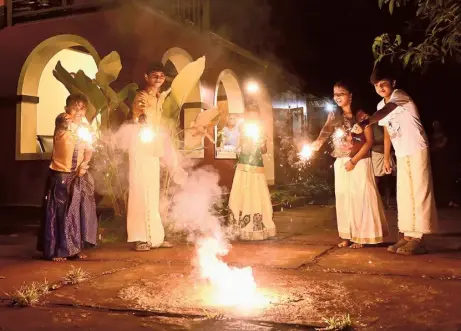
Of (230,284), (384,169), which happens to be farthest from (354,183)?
(230,284)

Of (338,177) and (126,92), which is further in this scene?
(126,92)

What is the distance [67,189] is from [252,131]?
8.40 feet

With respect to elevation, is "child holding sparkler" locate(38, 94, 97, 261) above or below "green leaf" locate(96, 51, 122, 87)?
below

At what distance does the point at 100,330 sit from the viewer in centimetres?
307

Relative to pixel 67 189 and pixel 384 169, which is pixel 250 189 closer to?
pixel 384 169

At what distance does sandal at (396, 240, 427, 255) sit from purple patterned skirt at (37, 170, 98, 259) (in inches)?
141

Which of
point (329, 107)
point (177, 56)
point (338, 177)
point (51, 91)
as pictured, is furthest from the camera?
point (329, 107)

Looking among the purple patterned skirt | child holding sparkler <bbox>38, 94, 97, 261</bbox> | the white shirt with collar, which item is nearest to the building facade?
child holding sparkler <bbox>38, 94, 97, 261</bbox>

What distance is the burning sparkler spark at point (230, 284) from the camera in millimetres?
3622

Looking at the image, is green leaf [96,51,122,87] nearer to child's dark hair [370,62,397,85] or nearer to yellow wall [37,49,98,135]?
child's dark hair [370,62,397,85]

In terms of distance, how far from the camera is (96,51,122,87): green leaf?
6.61 metres

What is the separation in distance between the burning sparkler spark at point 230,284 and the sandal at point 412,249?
1898mm

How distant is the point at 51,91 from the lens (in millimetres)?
12008

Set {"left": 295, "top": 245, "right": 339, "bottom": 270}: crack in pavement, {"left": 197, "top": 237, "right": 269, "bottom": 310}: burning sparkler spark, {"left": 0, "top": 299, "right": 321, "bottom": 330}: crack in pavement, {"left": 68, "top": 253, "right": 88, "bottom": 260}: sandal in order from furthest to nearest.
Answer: {"left": 68, "top": 253, "right": 88, "bottom": 260}: sandal → {"left": 295, "top": 245, "right": 339, "bottom": 270}: crack in pavement → {"left": 197, "top": 237, "right": 269, "bottom": 310}: burning sparkler spark → {"left": 0, "top": 299, "right": 321, "bottom": 330}: crack in pavement
